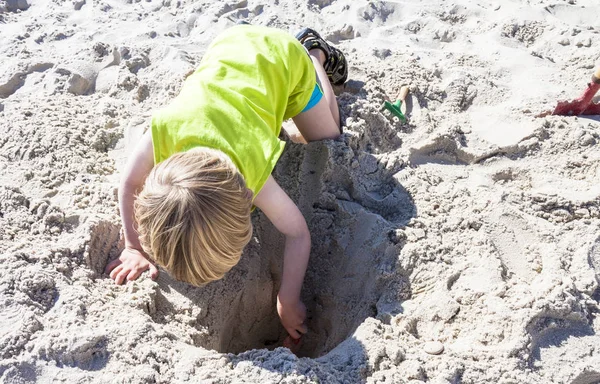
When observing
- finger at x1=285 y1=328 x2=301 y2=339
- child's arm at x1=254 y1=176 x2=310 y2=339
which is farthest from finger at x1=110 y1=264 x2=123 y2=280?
finger at x1=285 y1=328 x2=301 y2=339

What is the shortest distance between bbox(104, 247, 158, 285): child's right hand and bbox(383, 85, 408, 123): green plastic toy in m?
1.15

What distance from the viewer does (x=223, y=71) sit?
178cm

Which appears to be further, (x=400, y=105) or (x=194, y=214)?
(x=400, y=105)

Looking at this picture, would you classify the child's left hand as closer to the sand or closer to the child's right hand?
the sand

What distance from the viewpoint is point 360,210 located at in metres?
1.93

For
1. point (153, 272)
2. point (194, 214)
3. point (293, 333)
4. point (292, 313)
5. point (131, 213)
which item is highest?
point (194, 214)

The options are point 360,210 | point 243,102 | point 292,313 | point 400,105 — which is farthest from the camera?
point 400,105

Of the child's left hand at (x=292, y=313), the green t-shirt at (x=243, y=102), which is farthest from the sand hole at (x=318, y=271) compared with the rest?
the green t-shirt at (x=243, y=102)

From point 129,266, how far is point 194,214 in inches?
21.0

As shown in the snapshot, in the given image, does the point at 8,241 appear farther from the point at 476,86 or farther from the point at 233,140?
the point at 476,86

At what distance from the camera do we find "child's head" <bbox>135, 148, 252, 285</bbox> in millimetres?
1312

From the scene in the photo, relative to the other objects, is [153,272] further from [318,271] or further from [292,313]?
[318,271]

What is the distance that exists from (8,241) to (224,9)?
180 cm

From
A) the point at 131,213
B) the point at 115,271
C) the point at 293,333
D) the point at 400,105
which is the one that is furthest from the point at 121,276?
the point at 400,105
